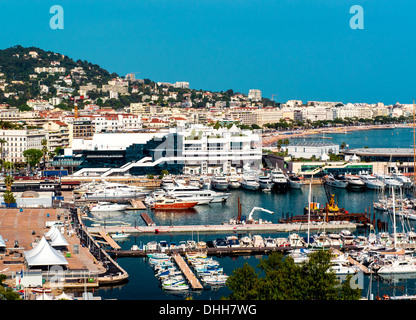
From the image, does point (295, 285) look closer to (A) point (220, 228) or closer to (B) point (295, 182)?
(A) point (220, 228)

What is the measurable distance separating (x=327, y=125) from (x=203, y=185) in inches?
1666

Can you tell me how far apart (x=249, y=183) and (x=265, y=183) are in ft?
1.46

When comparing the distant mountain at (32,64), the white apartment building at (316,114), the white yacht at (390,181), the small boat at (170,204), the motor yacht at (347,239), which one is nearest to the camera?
the motor yacht at (347,239)

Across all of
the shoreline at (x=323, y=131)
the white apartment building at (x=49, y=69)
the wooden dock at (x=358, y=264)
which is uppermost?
the white apartment building at (x=49, y=69)

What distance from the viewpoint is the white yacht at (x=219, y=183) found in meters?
18.8

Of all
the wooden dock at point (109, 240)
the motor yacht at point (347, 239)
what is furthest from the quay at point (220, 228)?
the motor yacht at point (347, 239)

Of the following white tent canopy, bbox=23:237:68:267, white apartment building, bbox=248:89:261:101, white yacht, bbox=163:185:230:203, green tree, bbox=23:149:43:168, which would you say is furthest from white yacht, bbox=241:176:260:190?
white apartment building, bbox=248:89:261:101

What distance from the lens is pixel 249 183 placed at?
62.4 ft

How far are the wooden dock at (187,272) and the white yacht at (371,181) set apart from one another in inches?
382

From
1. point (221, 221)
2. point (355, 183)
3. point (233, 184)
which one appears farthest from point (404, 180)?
point (221, 221)

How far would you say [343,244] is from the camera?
10961mm

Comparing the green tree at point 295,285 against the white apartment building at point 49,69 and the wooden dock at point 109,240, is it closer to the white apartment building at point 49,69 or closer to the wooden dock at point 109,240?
the wooden dock at point 109,240
